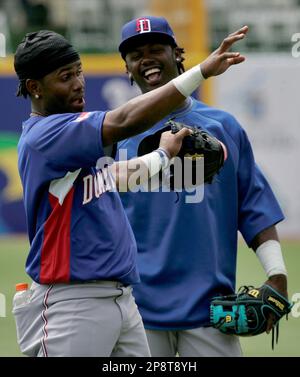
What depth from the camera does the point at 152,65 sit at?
16.0 feet

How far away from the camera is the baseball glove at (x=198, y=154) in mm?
4434

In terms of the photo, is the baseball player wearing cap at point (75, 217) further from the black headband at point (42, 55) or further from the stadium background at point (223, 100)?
the stadium background at point (223, 100)

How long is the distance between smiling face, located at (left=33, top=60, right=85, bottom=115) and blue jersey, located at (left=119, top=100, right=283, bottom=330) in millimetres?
618

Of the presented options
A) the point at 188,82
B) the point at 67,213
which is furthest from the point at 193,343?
the point at 188,82

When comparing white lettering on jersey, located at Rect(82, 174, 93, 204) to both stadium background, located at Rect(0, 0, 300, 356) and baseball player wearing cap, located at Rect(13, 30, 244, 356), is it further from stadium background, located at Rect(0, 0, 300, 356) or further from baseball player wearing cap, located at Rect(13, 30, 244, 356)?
stadium background, located at Rect(0, 0, 300, 356)

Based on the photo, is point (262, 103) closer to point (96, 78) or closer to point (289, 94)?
point (289, 94)

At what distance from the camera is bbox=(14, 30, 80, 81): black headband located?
14.0 ft

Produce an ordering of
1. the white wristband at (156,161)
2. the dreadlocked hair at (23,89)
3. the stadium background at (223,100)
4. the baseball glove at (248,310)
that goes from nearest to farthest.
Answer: the white wristband at (156,161), the dreadlocked hair at (23,89), the baseball glove at (248,310), the stadium background at (223,100)

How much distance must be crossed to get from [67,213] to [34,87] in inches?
25.0

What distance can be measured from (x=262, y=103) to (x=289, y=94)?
0.41m

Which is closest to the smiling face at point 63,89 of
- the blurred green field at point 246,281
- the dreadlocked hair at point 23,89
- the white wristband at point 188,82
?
the dreadlocked hair at point 23,89

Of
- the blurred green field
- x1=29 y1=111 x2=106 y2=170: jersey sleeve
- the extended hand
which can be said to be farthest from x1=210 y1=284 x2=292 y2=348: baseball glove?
the blurred green field

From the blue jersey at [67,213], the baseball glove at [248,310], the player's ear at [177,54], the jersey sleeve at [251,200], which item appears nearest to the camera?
the blue jersey at [67,213]

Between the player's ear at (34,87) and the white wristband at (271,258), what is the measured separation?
1356 millimetres
